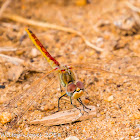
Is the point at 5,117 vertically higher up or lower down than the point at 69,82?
lower down

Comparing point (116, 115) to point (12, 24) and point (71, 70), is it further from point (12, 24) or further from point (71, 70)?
point (12, 24)

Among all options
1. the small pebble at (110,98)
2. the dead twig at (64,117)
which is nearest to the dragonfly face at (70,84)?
the dead twig at (64,117)

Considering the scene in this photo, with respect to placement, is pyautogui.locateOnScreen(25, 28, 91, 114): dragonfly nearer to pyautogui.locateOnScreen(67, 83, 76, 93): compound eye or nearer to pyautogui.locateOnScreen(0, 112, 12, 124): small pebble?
pyautogui.locateOnScreen(67, 83, 76, 93): compound eye

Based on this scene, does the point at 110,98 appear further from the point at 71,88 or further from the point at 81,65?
the point at 81,65

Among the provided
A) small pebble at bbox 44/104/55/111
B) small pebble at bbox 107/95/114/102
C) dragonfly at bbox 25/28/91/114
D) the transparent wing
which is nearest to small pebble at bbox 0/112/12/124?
small pebble at bbox 44/104/55/111

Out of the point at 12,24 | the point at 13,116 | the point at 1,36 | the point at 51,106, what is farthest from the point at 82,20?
the point at 13,116

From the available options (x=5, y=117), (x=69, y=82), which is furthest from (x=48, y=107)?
(x=5, y=117)
